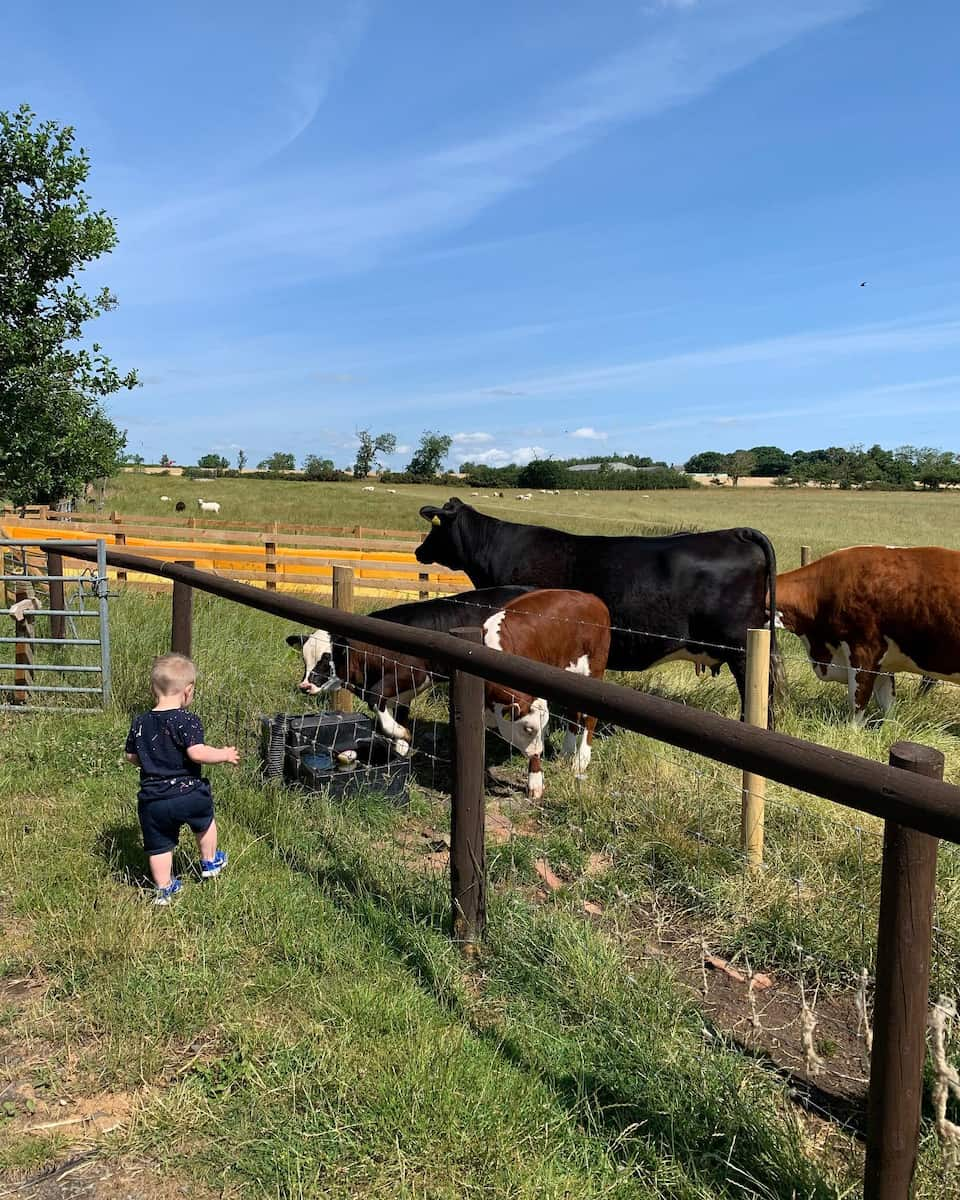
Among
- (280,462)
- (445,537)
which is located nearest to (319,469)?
(280,462)

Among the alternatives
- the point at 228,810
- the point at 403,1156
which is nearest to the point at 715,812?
the point at 228,810

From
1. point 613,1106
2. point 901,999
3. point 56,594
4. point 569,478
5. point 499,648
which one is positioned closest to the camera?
point 901,999

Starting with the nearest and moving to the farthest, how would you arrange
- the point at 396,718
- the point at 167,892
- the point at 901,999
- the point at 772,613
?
the point at 901,999, the point at 167,892, the point at 396,718, the point at 772,613

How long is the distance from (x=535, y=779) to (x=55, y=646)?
4.75 meters

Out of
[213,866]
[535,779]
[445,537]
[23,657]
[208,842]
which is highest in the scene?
[445,537]

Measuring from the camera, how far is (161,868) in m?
3.45

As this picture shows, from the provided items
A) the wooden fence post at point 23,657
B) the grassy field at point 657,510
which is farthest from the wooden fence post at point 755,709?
the grassy field at point 657,510

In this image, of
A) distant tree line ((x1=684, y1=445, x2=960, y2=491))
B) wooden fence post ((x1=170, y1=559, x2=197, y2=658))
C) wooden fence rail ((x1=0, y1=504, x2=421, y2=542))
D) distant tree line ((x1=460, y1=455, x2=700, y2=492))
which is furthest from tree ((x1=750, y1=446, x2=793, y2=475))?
wooden fence post ((x1=170, y1=559, x2=197, y2=658))

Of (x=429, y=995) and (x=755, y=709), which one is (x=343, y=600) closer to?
(x=755, y=709)

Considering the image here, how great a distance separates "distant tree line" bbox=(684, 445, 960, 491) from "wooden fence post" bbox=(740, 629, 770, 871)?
81.1 metres

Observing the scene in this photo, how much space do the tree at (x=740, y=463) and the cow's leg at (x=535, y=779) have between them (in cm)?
9670

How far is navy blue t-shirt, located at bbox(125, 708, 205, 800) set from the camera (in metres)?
3.50

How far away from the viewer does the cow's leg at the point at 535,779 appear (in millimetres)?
5184

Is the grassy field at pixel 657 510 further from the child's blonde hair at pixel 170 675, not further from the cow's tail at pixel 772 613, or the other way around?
the child's blonde hair at pixel 170 675
